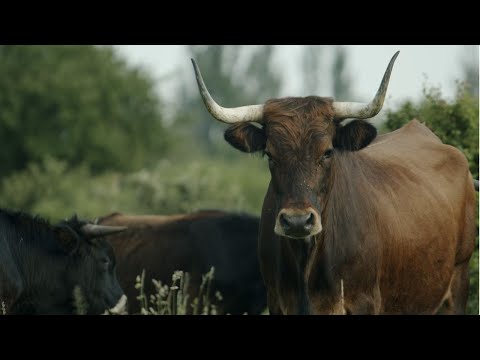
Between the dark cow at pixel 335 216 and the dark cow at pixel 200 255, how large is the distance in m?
2.89

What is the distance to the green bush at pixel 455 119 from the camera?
392 inches

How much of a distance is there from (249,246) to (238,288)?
56cm

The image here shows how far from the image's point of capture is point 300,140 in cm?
682

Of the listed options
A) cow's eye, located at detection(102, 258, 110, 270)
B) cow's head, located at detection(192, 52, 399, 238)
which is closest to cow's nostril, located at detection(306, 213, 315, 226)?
cow's head, located at detection(192, 52, 399, 238)

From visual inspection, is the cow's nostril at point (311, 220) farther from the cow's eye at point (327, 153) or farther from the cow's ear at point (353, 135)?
the cow's ear at point (353, 135)

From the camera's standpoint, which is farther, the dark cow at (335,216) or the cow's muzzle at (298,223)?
the dark cow at (335,216)

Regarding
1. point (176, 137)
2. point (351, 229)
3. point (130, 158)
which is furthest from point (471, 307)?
point (176, 137)

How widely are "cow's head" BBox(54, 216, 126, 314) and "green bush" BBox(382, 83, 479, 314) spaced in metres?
3.56

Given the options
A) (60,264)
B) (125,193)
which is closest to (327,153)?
(60,264)

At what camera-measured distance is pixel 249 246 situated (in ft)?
35.7

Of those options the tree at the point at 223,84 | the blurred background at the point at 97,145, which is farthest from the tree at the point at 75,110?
the tree at the point at 223,84

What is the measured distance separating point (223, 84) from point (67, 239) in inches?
2469

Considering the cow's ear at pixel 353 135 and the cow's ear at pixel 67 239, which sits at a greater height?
the cow's ear at pixel 353 135

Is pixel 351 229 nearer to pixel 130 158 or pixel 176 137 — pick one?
pixel 130 158
